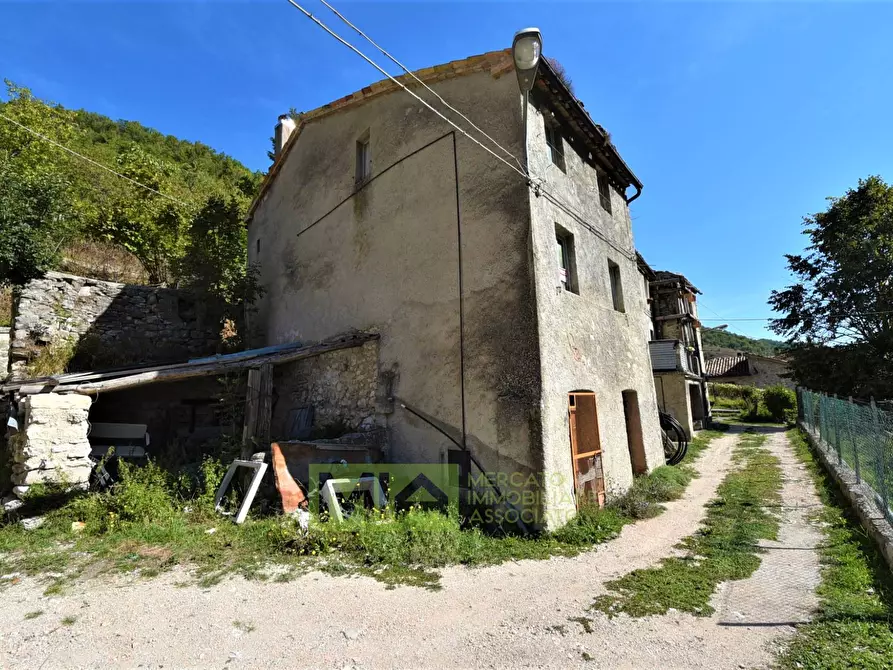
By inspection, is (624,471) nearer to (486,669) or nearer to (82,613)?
(486,669)

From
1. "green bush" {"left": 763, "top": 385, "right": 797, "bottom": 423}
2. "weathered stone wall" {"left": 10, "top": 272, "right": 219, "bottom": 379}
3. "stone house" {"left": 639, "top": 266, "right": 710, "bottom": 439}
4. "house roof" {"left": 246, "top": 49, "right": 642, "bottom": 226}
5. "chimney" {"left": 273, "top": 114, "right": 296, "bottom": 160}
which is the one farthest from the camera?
"green bush" {"left": 763, "top": 385, "right": 797, "bottom": 423}

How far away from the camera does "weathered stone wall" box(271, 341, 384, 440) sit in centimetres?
802

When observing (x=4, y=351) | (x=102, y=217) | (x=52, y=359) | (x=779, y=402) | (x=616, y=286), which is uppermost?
(x=102, y=217)

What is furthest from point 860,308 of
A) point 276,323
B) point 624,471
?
point 276,323

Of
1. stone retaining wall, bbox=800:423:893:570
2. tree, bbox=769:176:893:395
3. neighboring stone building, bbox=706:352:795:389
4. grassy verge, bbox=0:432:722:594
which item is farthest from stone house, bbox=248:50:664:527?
neighboring stone building, bbox=706:352:795:389

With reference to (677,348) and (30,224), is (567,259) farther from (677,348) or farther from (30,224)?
(30,224)

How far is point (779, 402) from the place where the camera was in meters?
22.9

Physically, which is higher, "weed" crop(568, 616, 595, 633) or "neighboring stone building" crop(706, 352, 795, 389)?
"neighboring stone building" crop(706, 352, 795, 389)

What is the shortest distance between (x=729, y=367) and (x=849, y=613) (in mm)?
32330

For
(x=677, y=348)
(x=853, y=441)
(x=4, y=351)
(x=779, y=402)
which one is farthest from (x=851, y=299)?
(x=4, y=351)

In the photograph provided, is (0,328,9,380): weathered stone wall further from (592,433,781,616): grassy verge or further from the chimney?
(592,433,781,616): grassy verge

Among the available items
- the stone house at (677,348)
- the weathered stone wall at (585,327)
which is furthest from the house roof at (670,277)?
the weathered stone wall at (585,327)

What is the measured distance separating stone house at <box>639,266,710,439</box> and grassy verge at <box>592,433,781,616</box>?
26.9 feet

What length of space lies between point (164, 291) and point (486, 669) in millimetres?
11973
